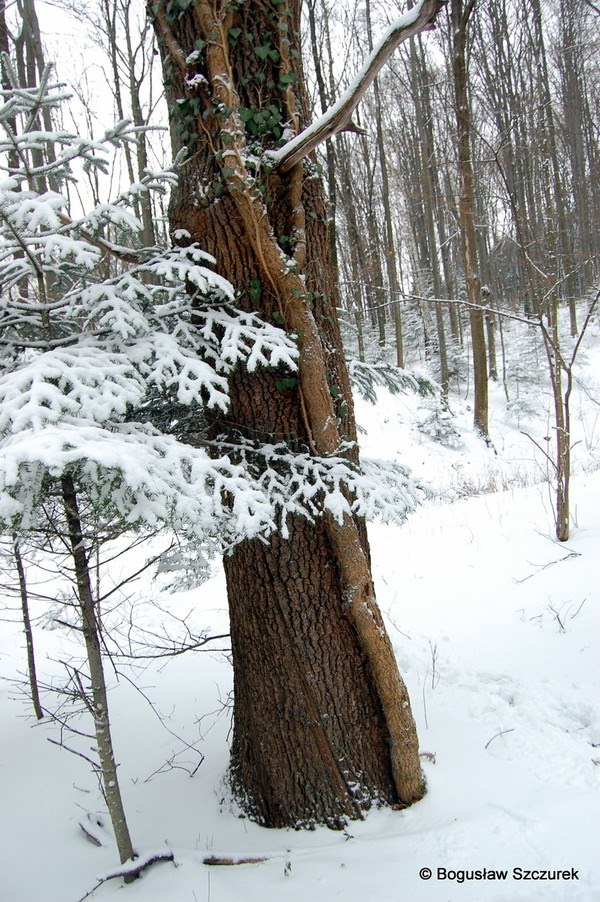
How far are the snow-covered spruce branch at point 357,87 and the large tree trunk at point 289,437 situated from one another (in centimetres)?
10

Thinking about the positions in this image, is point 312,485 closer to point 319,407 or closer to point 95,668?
point 319,407

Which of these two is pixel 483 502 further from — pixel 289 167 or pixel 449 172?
pixel 449 172

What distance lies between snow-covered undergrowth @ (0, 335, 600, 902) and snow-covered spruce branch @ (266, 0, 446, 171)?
2505 mm

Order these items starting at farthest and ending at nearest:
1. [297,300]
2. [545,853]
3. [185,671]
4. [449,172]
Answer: [449,172], [185,671], [297,300], [545,853]

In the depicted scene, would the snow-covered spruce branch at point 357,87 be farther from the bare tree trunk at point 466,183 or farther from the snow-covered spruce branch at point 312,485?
the bare tree trunk at point 466,183

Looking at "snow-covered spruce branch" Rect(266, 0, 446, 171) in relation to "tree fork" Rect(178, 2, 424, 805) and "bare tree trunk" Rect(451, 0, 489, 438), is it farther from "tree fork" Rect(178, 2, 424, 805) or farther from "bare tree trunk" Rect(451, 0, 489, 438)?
"bare tree trunk" Rect(451, 0, 489, 438)

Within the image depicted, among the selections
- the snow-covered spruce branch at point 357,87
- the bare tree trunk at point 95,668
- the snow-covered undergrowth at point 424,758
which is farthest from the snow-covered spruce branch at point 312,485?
the snow-covered spruce branch at point 357,87

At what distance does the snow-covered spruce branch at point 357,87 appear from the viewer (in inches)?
78.6

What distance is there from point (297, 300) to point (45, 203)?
3.56 ft

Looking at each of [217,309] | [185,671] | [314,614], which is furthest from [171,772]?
[217,309]

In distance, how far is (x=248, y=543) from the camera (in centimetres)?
249

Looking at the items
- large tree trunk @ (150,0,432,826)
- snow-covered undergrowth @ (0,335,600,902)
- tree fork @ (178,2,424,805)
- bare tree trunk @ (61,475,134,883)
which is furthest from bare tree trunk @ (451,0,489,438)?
bare tree trunk @ (61,475,134,883)

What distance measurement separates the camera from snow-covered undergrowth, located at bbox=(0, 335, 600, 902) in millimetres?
2131

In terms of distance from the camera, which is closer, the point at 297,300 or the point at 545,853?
the point at 545,853
